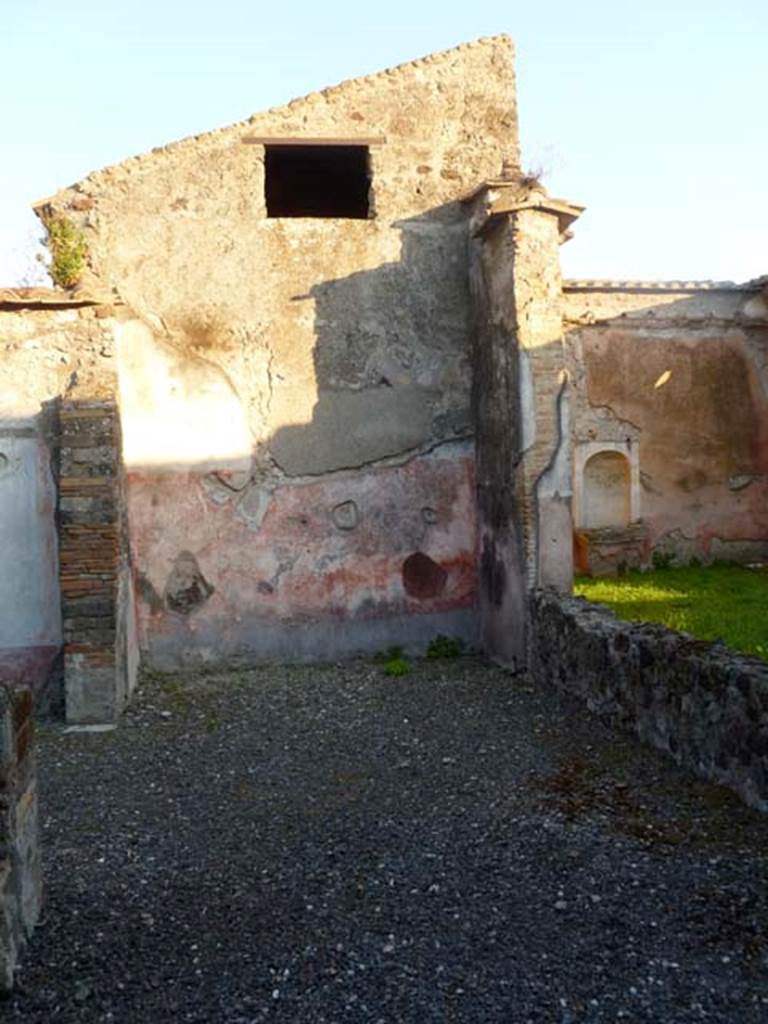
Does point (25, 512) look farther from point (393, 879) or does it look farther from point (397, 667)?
point (393, 879)

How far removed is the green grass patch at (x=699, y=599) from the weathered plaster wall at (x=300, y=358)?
1.69 meters

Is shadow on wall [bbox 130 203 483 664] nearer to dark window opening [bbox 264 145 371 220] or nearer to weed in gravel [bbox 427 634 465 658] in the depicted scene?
weed in gravel [bbox 427 634 465 658]

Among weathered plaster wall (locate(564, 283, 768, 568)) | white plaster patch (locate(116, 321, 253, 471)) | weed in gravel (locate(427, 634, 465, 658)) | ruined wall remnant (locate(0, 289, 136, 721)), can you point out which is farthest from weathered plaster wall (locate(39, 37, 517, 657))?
weathered plaster wall (locate(564, 283, 768, 568))

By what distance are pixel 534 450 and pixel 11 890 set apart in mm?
5055

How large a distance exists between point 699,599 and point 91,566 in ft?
18.0

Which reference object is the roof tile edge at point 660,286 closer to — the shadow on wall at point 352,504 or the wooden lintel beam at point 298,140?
the shadow on wall at point 352,504

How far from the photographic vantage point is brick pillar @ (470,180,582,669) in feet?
23.5

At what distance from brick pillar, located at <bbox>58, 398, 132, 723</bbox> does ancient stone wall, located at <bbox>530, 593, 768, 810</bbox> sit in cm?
322

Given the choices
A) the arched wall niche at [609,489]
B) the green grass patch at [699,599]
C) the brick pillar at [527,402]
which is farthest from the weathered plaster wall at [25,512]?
the arched wall niche at [609,489]

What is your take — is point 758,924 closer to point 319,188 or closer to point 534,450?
point 534,450

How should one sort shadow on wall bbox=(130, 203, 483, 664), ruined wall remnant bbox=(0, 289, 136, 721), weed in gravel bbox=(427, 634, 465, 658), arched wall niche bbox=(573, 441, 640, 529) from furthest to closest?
arched wall niche bbox=(573, 441, 640, 529)
weed in gravel bbox=(427, 634, 465, 658)
shadow on wall bbox=(130, 203, 483, 664)
ruined wall remnant bbox=(0, 289, 136, 721)

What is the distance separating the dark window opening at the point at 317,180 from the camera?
8695 mm

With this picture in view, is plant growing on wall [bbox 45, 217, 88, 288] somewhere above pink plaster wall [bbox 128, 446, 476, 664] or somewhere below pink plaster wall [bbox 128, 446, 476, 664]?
above

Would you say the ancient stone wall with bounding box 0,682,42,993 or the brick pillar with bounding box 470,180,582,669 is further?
the brick pillar with bounding box 470,180,582,669
